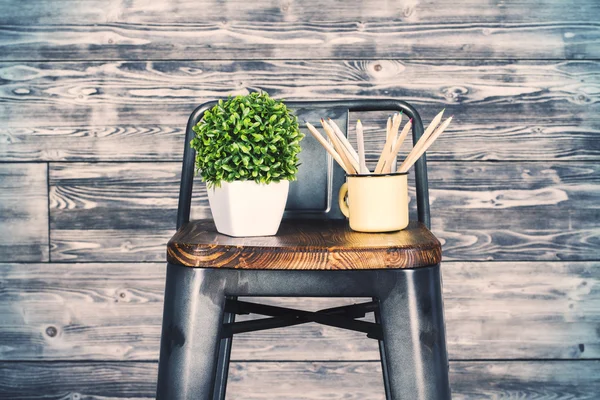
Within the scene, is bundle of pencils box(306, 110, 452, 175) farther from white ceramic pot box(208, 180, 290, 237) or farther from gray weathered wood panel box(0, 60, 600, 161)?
gray weathered wood panel box(0, 60, 600, 161)

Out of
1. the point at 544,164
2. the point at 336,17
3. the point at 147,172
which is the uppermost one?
the point at 336,17

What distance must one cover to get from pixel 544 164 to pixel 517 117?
11cm

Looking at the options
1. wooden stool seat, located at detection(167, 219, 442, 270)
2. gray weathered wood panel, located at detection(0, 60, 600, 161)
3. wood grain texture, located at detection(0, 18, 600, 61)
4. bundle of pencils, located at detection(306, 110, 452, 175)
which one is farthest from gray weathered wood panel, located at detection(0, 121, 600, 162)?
wooden stool seat, located at detection(167, 219, 442, 270)

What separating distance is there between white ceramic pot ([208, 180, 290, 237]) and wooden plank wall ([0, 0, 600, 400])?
48 cm

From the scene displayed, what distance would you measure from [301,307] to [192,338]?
573 millimetres

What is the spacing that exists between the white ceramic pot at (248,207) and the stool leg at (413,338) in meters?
0.18

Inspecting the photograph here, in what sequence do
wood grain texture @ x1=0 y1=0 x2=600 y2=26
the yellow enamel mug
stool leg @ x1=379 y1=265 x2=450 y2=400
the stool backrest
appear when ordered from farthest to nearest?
wood grain texture @ x1=0 y1=0 x2=600 y2=26, the stool backrest, the yellow enamel mug, stool leg @ x1=379 y1=265 x2=450 y2=400

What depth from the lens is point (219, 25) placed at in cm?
121

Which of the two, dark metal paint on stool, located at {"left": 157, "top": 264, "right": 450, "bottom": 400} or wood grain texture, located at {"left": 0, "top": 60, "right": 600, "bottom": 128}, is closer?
dark metal paint on stool, located at {"left": 157, "top": 264, "right": 450, "bottom": 400}

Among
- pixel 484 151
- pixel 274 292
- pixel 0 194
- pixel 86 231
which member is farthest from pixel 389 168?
pixel 0 194

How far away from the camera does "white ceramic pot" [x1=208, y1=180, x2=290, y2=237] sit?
0.75 metres

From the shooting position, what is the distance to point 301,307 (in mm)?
1234

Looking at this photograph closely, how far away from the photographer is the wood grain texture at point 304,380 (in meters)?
1.25

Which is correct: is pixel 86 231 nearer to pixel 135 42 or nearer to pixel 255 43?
pixel 135 42
